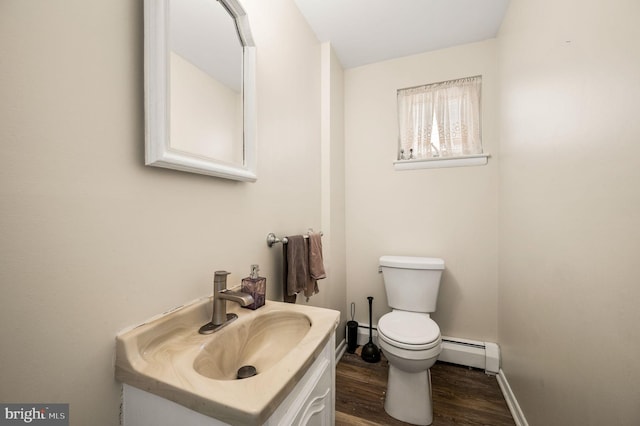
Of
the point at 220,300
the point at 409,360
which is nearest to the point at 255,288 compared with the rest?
the point at 220,300

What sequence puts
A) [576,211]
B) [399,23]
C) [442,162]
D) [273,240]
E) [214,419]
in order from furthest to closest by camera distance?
[442,162], [399,23], [273,240], [576,211], [214,419]

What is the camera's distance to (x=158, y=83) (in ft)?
2.10

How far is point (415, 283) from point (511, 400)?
0.78m

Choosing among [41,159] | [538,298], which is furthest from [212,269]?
[538,298]

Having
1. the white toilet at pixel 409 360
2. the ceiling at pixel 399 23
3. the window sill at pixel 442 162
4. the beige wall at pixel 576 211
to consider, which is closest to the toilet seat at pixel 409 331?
the white toilet at pixel 409 360

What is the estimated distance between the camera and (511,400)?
54.1 inches

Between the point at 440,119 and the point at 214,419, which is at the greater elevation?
the point at 440,119

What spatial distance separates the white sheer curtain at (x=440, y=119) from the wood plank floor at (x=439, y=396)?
1.56 meters

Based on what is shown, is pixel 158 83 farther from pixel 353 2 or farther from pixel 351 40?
pixel 351 40

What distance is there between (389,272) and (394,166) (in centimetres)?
84

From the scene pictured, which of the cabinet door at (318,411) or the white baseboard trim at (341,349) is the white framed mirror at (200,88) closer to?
the cabinet door at (318,411)

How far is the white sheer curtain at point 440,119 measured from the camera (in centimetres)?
182

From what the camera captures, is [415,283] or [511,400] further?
[415,283]

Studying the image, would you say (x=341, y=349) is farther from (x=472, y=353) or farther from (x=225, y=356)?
(x=225, y=356)
